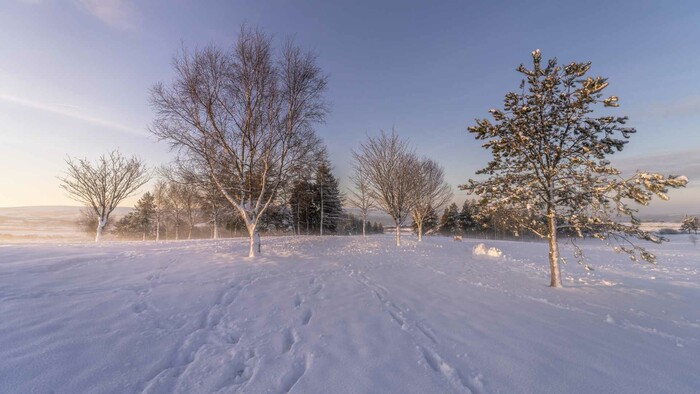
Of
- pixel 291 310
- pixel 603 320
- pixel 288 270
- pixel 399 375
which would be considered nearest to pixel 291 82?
pixel 288 270

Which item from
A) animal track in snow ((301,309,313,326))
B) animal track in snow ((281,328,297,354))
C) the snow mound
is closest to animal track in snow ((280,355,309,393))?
animal track in snow ((281,328,297,354))

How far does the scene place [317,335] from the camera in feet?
14.9

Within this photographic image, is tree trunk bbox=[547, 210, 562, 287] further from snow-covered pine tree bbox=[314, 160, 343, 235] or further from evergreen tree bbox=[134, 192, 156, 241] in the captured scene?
evergreen tree bbox=[134, 192, 156, 241]

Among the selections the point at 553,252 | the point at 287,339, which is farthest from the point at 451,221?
the point at 287,339

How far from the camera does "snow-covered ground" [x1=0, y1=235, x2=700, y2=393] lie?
3266 mm

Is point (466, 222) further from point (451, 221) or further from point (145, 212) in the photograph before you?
point (145, 212)

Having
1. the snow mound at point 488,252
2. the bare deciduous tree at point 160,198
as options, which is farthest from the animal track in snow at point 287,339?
the bare deciduous tree at point 160,198

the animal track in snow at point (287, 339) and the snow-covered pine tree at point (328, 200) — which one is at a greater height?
the snow-covered pine tree at point (328, 200)

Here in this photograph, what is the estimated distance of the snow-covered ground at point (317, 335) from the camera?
3266 mm

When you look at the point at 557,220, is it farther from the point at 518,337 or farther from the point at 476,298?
the point at 518,337

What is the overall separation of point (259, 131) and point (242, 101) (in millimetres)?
1550

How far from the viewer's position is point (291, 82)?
12.3 m

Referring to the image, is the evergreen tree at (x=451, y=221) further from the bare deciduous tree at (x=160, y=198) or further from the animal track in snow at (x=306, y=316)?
the animal track in snow at (x=306, y=316)

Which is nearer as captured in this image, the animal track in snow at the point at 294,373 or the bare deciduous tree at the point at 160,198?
the animal track in snow at the point at 294,373
